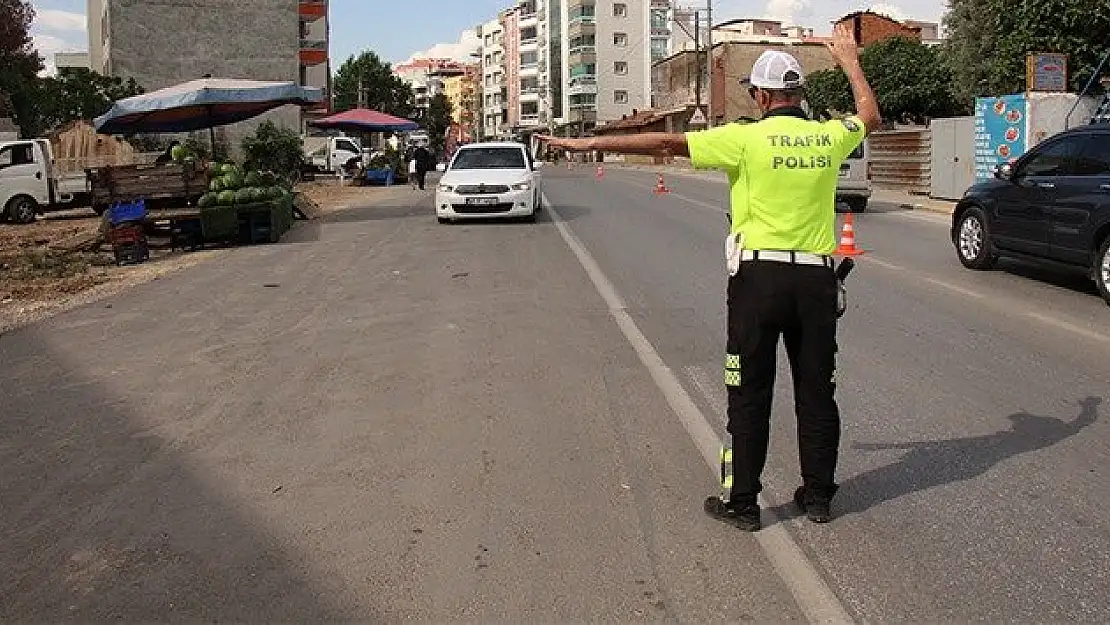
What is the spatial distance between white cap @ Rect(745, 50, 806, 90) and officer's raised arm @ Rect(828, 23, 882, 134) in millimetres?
305

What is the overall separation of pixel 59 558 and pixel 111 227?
12593 mm

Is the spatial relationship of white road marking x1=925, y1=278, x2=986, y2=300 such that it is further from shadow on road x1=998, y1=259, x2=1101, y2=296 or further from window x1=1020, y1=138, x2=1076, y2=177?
window x1=1020, y1=138, x2=1076, y2=177

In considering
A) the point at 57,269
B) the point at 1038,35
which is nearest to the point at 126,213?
the point at 57,269

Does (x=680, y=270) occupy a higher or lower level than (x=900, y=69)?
lower

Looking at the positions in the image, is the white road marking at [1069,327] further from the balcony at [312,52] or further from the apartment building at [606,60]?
the apartment building at [606,60]

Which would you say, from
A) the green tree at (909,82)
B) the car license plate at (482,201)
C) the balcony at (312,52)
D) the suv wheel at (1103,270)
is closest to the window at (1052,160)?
the suv wheel at (1103,270)

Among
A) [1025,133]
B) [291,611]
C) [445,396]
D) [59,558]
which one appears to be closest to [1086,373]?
[445,396]

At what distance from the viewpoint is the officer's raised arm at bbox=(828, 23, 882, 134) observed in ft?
14.4

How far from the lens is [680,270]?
12.8 meters

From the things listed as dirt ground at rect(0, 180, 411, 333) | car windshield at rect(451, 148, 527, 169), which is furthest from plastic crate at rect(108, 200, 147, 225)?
car windshield at rect(451, 148, 527, 169)

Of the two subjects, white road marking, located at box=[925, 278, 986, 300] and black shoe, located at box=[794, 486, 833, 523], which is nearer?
black shoe, located at box=[794, 486, 833, 523]

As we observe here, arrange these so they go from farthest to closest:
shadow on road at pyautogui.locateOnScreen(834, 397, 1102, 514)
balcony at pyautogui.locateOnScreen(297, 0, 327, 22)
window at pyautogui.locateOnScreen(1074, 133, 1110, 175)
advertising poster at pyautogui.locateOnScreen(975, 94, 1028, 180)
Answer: balcony at pyautogui.locateOnScreen(297, 0, 327, 22), advertising poster at pyautogui.locateOnScreen(975, 94, 1028, 180), window at pyautogui.locateOnScreen(1074, 133, 1110, 175), shadow on road at pyautogui.locateOnScreen(834, 397, 1102, 514)

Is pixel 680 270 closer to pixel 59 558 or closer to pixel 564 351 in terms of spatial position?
pixel 564 351

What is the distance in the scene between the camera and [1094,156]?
10.8 metres
